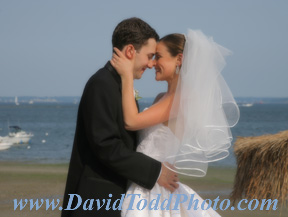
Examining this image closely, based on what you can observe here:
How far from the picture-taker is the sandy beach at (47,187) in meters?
9.58

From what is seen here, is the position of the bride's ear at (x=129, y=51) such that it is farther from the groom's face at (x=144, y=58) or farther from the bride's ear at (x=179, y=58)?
the bride's ear at (x=179, y=58)

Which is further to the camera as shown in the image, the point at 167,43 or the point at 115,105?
the point at 167,43

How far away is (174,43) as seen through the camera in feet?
13.1

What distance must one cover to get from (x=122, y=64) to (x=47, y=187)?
9.52m

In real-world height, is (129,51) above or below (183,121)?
above

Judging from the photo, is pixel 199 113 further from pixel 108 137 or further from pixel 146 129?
pixel 108 137

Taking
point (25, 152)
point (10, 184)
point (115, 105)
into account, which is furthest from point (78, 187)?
point (25, 152)

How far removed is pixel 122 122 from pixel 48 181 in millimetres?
10435

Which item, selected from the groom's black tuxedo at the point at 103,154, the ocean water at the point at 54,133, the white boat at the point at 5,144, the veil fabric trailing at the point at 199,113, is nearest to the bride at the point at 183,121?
the veil fabric trailing at the point at 199,113

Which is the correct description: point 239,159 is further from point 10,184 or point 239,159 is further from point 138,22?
point 10,184

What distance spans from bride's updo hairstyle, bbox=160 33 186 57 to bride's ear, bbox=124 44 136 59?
1.27ft

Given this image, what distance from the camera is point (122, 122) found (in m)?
3.67

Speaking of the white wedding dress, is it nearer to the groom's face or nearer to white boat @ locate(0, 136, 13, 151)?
the groom's face

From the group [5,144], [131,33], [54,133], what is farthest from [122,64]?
[54,133]
